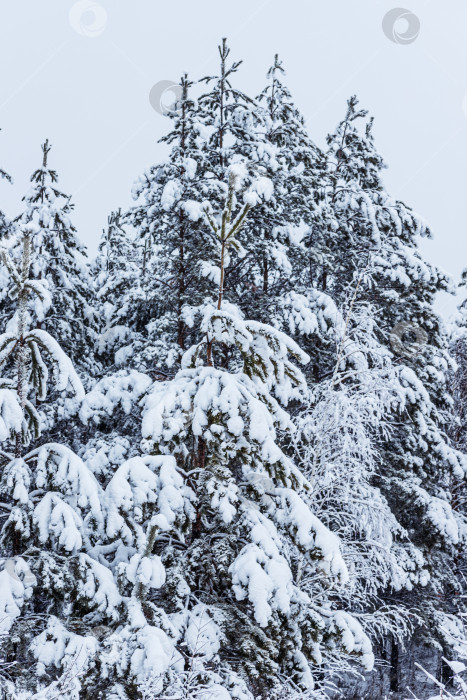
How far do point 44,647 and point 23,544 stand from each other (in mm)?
1019

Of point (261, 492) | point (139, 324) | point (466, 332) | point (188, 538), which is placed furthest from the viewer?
point (466, 332)

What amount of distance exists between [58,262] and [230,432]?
8.58 m

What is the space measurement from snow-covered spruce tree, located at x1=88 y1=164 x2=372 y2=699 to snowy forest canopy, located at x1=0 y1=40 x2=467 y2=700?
27mm

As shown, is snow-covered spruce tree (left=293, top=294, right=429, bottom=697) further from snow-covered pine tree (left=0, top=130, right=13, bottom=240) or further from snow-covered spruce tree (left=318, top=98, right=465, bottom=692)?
snow-covered pine tree (left=0, top=130, right=13, bottom=240)

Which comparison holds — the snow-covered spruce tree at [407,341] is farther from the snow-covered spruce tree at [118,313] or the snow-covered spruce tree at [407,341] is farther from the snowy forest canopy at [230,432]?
the snow-covered spruce tree at [118,313]

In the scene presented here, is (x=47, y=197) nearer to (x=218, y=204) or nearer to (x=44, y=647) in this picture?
(x=218, y=204)

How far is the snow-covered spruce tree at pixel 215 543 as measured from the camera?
5426 millimetres

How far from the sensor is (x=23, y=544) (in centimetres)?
591

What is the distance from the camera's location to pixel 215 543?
20.5 ft

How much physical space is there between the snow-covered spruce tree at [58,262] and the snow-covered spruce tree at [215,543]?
22.0 feet

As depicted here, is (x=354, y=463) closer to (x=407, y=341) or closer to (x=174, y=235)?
(x=407, y=341)

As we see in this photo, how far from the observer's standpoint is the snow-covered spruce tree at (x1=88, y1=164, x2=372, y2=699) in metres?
5.43

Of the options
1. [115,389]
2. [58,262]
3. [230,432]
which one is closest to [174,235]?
[58,262]

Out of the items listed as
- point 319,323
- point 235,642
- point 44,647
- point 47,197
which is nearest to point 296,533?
point 235,642
